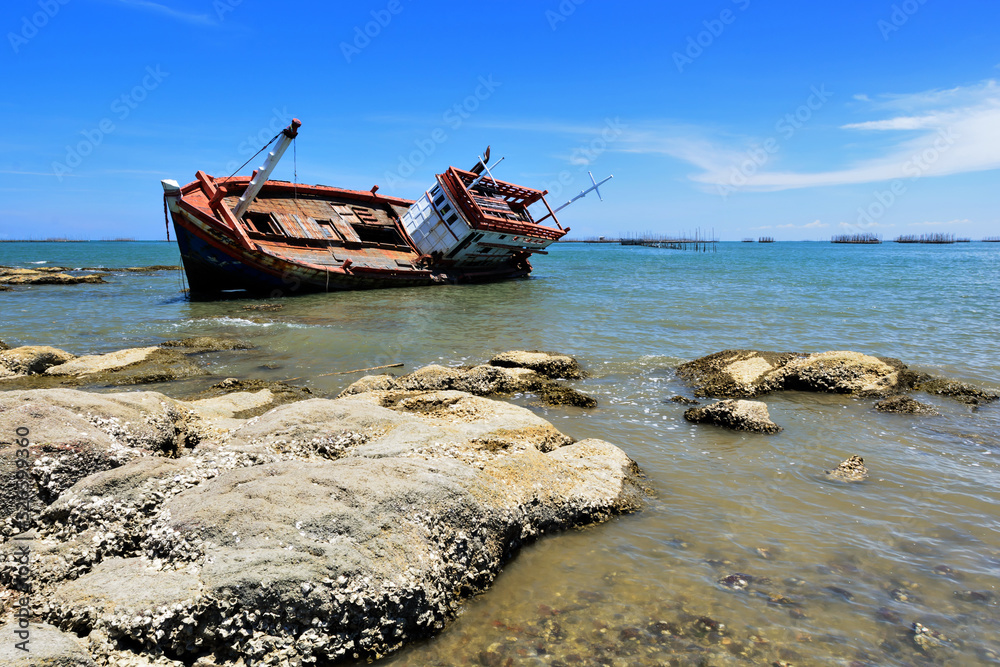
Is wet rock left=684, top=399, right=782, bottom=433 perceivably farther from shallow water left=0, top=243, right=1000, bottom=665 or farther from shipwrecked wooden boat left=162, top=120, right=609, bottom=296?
shipwrecked wooden boat left=162, top=120, right=609, bottom=296

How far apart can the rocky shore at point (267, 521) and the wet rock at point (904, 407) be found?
5.30 m

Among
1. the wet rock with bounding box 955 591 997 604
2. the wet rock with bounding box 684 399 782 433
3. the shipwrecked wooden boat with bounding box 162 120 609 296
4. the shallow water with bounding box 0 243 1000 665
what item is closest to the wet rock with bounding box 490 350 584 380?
the shallow water with bounding box 0 243 1000 665

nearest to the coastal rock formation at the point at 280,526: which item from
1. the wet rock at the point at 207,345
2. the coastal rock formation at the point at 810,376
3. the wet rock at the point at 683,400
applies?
the wet rock at the point at 683,400

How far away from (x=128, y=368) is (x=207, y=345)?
2.89 meters

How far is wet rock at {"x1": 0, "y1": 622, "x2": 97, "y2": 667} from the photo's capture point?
2.52 metres

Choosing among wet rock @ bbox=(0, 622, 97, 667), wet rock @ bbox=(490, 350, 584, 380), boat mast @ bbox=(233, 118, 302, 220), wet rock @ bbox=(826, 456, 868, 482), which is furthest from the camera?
boat mast @ bbox=(233, 118, 302, 220)

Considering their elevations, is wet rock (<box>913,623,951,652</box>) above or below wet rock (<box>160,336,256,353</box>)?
below

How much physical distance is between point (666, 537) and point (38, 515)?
4.62 metres

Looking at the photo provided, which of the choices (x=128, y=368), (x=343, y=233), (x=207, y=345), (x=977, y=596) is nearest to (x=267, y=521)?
(x=977, y=596)

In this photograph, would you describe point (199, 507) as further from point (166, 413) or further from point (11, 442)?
point (166, 413)

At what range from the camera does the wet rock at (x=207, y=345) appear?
13.2 metres

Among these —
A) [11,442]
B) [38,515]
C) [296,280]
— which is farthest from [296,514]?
[296,280]

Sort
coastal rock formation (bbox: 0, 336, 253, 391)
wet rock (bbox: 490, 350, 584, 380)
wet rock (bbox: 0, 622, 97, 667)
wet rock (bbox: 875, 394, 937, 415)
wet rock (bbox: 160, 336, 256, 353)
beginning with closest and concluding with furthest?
wet rock (bbox: 0, 622, 97, 667) → wet rock (bbox: 875, 394, 937, 415) → coastal rock formation (bbox: 0, 336, 253, 391) → wet rock (bbox: 490, 350, 584, 380) → wet rock (bbox: 160, 336, 256, 353)

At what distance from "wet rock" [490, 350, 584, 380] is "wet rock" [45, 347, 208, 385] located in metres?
5.68
